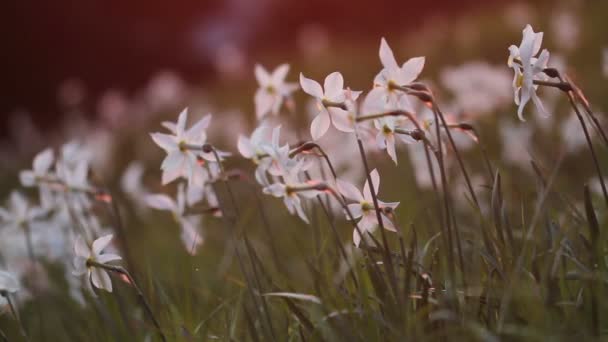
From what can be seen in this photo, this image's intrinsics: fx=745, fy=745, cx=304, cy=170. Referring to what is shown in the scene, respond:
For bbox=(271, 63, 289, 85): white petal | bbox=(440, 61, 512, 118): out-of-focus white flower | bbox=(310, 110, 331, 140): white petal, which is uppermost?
bbox=(271, 63, 289, 85): white petal

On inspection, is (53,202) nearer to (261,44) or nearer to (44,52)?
(44,52)

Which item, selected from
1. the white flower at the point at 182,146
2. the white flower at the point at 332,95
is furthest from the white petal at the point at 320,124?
the white flower at the point at 182,146

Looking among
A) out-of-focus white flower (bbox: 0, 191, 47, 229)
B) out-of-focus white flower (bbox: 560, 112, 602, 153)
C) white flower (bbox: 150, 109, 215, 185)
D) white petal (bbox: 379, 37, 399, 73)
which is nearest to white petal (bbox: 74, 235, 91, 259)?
white flower (bbox: 150, 109, 215, 185)

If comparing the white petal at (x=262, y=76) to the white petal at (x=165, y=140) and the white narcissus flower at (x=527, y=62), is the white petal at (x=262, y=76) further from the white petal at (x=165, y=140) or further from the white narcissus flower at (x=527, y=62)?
the white narcissus flower at (x=527, y=62)

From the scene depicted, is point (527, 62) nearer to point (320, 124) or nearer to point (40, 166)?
point (320, 124)

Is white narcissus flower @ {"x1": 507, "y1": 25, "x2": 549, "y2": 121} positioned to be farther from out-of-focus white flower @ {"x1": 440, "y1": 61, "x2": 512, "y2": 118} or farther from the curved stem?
out-of-focus white flower @ {"x1": 440, "y1": 61, "x2": 512, "y2": 118}
